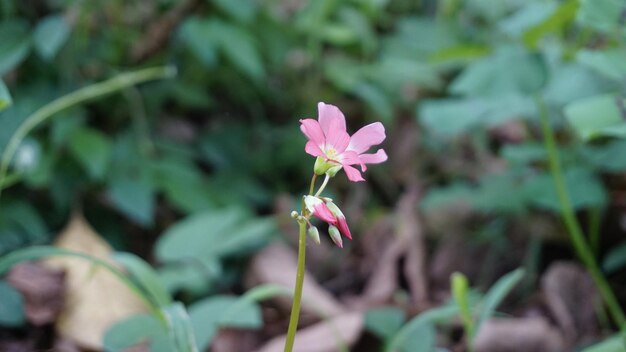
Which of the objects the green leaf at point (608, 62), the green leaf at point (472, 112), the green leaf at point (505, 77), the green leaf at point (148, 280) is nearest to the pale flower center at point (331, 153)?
the green leaf at point (148, 280)

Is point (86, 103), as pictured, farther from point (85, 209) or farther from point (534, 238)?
point (534, 238)

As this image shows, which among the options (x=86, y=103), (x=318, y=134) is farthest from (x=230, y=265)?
(x=318, y=134)

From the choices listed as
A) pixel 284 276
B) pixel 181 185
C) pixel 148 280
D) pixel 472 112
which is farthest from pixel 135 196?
pixel 472 112

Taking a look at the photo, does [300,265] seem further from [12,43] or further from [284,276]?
[12,43]

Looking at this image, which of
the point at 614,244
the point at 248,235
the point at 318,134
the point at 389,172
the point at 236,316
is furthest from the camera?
the point at 389,172

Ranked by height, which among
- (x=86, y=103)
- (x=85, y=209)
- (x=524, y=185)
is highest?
(x=86, y=103)

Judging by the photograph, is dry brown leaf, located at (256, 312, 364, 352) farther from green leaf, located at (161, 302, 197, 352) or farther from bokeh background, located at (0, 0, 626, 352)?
green leaf, located at (161, 302, 197, 352)
